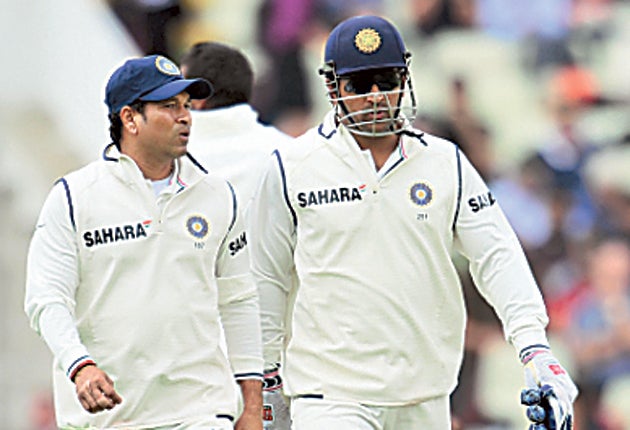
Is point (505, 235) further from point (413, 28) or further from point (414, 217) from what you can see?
point (413, 28)

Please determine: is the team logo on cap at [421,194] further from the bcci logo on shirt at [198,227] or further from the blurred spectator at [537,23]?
the blurred spectator at [537,23]

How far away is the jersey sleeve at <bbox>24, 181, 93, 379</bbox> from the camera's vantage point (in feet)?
17.3

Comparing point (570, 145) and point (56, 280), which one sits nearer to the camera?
point (56, 280)

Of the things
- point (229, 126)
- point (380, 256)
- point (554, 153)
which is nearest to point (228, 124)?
point (229, 126)

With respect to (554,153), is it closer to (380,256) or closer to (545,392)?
(380,256)

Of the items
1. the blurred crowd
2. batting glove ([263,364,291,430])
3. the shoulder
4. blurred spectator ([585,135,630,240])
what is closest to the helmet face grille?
the shoulder

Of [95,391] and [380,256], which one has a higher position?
[380,256]

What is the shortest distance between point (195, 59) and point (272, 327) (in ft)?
4.41

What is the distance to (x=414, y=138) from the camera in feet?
19.0

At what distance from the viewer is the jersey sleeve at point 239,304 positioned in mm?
5656

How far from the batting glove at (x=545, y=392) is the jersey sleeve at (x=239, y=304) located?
33.8 inches

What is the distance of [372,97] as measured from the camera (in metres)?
5.66

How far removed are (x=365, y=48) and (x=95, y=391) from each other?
1448 millimetres

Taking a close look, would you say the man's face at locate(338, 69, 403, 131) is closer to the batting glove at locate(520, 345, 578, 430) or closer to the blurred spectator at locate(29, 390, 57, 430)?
the batting glove at locate(520, 345, 578, 430)
